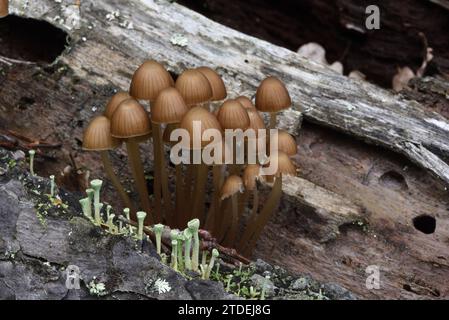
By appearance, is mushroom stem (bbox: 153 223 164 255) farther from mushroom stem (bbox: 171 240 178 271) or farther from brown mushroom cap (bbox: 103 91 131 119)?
brown mushroom cap (bbox: 103 91 131 119)

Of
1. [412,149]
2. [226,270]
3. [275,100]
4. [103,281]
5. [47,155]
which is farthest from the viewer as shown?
[47,155]

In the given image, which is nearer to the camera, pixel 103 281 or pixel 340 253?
pixel 103 281

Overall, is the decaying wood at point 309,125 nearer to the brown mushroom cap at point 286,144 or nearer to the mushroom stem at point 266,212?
the mushroom stem at point 266,212

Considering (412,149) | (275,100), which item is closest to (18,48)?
(275,100)

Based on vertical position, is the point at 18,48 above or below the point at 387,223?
above

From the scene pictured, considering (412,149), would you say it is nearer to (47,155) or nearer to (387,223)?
(387,223)

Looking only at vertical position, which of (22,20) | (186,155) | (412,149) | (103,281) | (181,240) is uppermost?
(22,20)

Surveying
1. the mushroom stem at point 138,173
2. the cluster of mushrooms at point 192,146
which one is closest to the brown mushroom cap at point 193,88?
the cluster of mushrooms at point 192,146

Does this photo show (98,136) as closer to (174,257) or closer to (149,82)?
(149,82)
